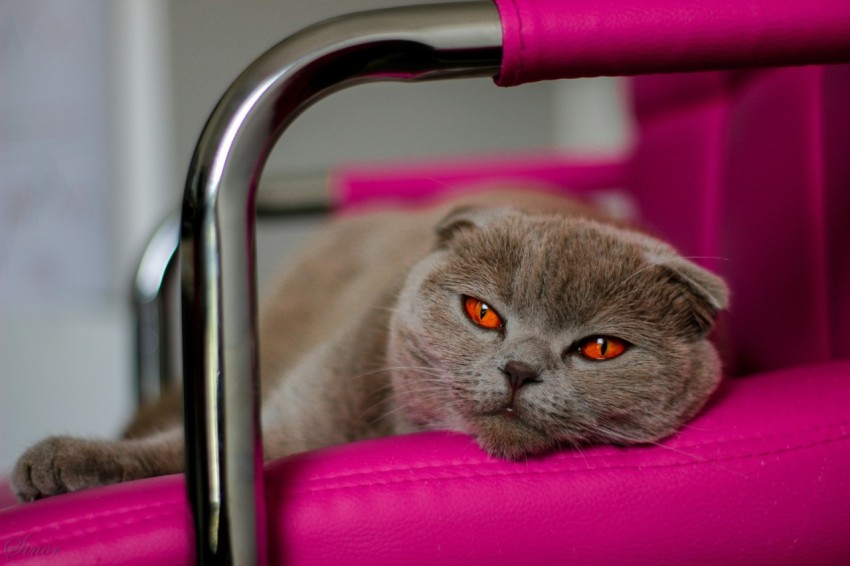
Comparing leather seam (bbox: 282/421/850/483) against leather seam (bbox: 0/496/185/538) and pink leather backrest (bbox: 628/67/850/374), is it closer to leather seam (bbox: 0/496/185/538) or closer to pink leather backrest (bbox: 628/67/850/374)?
leather seam (bbox: 0/496/185/538)

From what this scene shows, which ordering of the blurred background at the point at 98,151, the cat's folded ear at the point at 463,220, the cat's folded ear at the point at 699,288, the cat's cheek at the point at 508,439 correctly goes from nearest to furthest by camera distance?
1. the cat's cheek at the point at 508,439
2. the cat's folded ear at the point at 699,288
3. the cat's folded ear at the point at 463,220
4. the blurred background at the point at 98,151

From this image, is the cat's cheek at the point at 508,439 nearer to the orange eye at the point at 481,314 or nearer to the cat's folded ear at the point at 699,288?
the orange eye at the point at 481,314

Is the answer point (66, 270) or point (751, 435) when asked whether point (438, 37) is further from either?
point (66, 270)

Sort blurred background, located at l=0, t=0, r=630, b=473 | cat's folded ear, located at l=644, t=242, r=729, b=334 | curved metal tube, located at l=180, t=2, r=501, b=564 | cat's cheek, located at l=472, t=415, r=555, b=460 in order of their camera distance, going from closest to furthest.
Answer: curved metal tube, located at l=180, t=2, r=501, b=564 → cat's cheek, located at l=472, t=415, r=555, b=460 → cat's folded ear, located at l=644, t=242, r=729, b=334 → blurred background, located at l=0, t=0, r=630, b=473

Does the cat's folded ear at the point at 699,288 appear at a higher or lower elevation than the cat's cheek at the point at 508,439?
higher

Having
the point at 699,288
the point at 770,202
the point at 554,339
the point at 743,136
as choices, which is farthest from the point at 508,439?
the point at 743,136

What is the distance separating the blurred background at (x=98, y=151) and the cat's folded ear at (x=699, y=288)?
86.4 inches

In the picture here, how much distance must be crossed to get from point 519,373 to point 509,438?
7 centimetres

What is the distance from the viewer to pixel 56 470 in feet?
2.55

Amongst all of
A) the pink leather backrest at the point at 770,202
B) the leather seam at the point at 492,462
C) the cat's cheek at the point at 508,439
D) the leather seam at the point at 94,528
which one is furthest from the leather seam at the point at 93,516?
the pink leather backrest at the point at 770,202

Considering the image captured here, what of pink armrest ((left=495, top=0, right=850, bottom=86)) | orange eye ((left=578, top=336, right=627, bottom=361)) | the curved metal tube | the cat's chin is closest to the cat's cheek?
the cat's chin

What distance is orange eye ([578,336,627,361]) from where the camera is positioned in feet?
2.77

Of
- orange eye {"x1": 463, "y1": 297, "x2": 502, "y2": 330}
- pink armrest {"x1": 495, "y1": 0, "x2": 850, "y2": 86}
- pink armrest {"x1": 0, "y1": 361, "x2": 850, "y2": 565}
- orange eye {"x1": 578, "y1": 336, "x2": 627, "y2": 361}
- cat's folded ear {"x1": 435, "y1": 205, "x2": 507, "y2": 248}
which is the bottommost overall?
pink armrest {"x1": 0, "y1": 361, "x2": 850, "y2": 565}

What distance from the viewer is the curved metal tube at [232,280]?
62 cm
